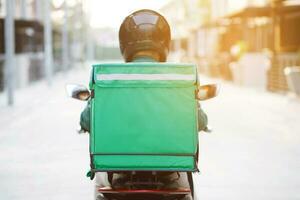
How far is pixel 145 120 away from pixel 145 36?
83 cm

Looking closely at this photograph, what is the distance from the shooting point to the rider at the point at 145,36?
4918mm

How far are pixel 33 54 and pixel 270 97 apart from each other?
15.5 m

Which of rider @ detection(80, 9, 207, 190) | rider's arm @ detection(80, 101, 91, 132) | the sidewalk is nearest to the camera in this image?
rider's arm @ detection(80, 101, 91, 132)

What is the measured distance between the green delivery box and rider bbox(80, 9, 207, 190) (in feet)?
1.87

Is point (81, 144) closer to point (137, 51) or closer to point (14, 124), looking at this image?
point (14, 124)

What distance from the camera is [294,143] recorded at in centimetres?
1015

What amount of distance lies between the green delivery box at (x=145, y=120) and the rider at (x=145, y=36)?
0.57 m

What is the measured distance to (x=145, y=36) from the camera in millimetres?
4926

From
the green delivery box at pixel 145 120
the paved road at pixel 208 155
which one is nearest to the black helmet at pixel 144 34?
the green delivery box at pixel 145 120

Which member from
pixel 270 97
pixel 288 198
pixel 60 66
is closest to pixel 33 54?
pixel 270 97

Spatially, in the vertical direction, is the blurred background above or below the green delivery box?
below

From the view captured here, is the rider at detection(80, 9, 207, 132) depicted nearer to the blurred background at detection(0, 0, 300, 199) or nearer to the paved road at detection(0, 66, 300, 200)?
the blurred background at detection(0, 0, 300, 199)

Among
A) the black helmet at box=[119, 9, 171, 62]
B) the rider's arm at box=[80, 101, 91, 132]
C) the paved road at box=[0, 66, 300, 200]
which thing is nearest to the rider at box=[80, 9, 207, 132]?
the black helmet at box=[119, 9, 171, 62]

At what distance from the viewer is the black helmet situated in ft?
16.1
